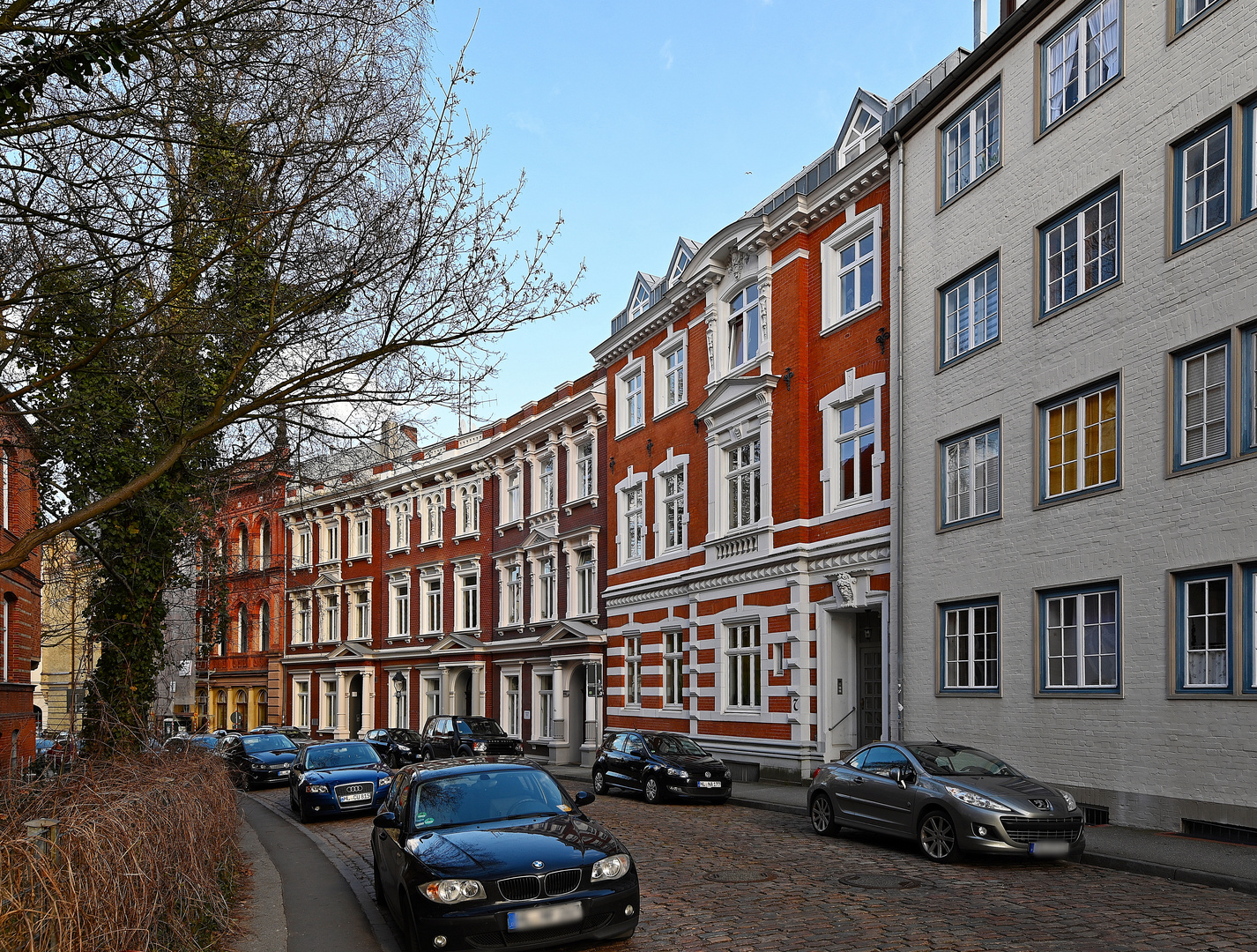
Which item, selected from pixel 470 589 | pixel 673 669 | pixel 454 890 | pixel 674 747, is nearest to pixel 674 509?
pixel 673 669

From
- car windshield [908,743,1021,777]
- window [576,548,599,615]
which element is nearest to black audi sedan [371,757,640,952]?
car windshield [908,743,1021,777]

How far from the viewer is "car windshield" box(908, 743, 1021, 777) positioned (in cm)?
1395

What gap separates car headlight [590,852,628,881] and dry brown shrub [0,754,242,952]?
301 centimetres

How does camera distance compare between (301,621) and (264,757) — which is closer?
(264,757)

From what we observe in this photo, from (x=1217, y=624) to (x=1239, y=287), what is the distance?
14.2 feet

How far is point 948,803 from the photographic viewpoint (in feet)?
43.1

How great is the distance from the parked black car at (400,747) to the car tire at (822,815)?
64.9 feet

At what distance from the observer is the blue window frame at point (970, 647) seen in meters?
18.5

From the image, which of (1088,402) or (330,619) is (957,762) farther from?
(330,619)

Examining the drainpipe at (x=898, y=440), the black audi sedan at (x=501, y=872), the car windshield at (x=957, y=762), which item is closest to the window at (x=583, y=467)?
the drainpipe at (x=898, y=440)

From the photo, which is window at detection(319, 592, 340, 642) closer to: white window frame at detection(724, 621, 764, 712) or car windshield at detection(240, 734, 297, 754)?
car windshield at detection(240, 734, 297, 754)

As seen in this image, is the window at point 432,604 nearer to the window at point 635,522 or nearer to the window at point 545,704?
the window at point 545,704

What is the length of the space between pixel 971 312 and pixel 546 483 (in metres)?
22.3

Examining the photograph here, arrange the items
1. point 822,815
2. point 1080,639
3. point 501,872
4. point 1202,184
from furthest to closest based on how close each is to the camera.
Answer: point 1080,639
point 822,815
point 1202,184
point 501,872
